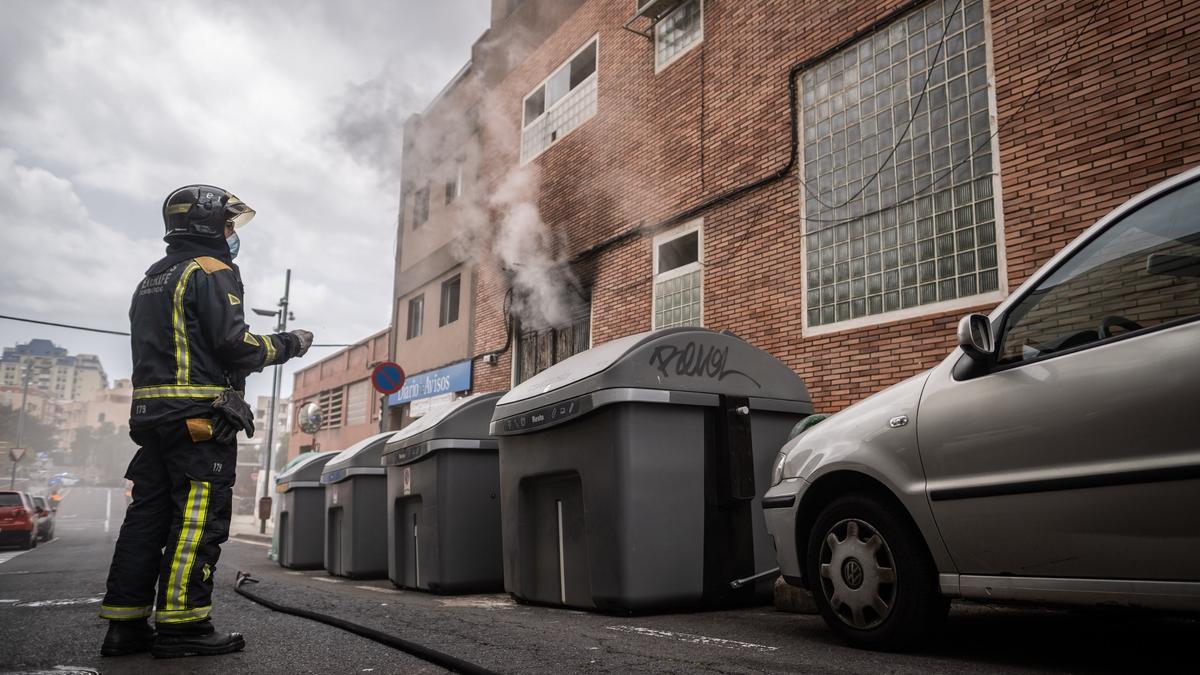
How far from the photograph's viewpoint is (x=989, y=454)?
2865 mm

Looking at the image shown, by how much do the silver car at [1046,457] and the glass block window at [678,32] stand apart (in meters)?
7.96

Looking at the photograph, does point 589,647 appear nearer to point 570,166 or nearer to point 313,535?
point 313,535

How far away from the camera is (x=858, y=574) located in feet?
10.8

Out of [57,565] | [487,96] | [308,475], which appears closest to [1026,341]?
[308,475]

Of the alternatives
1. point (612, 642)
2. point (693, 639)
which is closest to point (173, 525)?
point (612, 642)

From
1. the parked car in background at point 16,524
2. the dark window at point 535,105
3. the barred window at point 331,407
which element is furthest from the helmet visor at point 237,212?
the barred window at point 331,407

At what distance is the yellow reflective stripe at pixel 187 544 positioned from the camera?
3.18m

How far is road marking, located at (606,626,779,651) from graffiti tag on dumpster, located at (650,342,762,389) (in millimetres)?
1381

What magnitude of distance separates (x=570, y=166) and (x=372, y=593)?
791 centimetres

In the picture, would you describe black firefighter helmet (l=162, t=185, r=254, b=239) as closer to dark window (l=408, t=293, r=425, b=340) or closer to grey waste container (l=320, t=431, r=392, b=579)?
grey waste container (l=320, t=431, r=392, b=579)

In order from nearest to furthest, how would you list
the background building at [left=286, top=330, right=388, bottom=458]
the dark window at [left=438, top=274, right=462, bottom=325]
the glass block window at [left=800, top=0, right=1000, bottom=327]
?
the glass block window at [left=800, top=0, right=1000, bottom=327]
the dark window at [left=438, top=274, right=462, bottom=325]
the background building at [left=286, top=330, right=388, bottom=458]

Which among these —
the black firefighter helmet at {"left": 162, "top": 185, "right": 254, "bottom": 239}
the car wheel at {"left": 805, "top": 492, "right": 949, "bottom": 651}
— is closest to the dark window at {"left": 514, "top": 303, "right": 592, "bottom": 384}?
the black firefighter helmet at {"left": 162, "top": 185, "right": 254, "bottom": 239}

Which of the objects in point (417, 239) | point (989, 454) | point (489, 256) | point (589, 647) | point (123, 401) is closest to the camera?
point (989, 454)

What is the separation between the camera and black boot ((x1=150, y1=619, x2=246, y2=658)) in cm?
314
